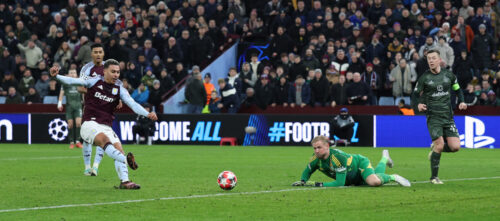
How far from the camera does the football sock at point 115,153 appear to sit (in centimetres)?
1329

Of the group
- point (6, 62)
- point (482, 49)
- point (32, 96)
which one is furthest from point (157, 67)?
point (482, 49)

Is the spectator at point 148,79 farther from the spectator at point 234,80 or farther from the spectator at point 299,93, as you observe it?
the spectator at point 299,93

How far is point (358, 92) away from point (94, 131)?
55.3ft

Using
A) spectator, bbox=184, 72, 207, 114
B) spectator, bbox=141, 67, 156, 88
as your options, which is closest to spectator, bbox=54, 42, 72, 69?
spectator, bbox=141, 67, 156, 88

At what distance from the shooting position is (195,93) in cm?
3117

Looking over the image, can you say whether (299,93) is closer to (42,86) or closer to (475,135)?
(475,135)

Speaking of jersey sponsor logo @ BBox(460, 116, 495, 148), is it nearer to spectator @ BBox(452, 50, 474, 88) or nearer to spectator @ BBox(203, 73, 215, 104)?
spectator @ BBox(452, 50, 474, 88)

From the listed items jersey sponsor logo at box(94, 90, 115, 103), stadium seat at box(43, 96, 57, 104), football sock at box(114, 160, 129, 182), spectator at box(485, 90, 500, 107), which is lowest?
football sock at box(114, 160, 129, 182)

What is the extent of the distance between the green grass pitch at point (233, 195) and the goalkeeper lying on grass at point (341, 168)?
0.16 m

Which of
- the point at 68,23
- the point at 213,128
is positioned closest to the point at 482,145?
the point at 213,128

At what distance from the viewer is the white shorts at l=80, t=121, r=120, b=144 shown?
13.9 m

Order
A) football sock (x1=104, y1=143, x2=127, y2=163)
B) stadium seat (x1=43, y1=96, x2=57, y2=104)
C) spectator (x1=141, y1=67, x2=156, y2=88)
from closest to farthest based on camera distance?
football sock (x1=104, y1=143, x2=127, y2=163)
spectator (x1=141, y1=67, x2=156, y2=88)
stadium seat (x1=43, y1=96, x2=57, y2=104)

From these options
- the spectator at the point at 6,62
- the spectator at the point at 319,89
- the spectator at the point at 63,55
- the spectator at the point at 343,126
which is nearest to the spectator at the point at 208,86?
the spectator at the point at 319,89

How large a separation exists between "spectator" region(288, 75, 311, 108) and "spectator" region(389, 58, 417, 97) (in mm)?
2765
